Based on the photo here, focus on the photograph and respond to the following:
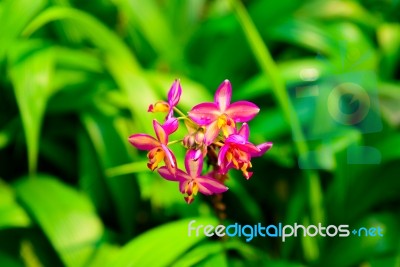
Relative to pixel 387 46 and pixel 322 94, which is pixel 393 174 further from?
pixel 387 46

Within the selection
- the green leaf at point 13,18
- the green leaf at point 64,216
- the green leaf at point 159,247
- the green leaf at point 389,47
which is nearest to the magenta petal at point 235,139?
the green leaf at point 159,247

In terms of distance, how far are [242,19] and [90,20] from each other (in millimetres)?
310

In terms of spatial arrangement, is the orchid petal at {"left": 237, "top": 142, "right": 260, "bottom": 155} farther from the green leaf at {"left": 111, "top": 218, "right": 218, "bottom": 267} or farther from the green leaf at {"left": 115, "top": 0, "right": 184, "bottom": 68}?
the green leaf at {"left": 115, "top": 0, "right": 184, "bottom": 68}

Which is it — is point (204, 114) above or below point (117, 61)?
below

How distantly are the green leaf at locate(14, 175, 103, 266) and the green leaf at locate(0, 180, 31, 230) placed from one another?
0.01 metres

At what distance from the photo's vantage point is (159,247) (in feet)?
2.87

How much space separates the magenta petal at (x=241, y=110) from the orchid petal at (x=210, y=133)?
21 millimetres

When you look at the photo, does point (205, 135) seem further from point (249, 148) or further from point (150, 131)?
point (150, 131)

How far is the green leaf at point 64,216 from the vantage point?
0.99m

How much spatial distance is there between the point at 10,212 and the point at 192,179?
1.72 ft

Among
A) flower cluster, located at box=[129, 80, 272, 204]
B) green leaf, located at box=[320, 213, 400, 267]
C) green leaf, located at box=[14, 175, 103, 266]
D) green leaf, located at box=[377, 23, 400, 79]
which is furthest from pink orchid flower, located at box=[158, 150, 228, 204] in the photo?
green leaf, located at box=[377, 23, 400, 79]

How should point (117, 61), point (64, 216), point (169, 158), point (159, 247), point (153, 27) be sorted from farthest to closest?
point (153, 27)
point (117, 61)
point (64, 216)
point (159, 247)
point (169, 158)

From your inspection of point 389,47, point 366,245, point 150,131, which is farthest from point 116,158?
point 389,47

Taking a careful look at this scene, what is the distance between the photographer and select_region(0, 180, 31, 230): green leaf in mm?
1025
